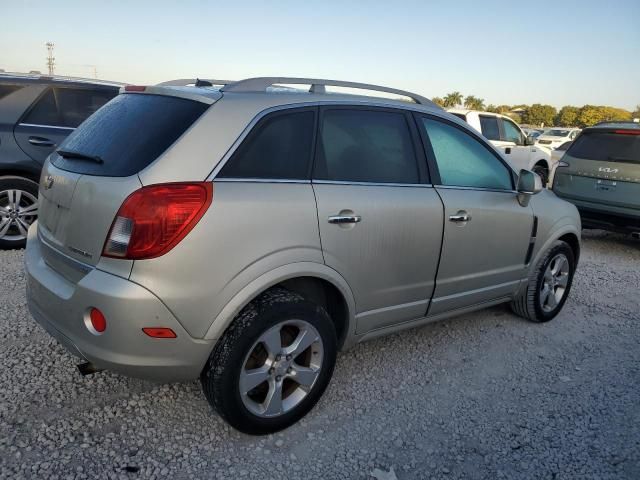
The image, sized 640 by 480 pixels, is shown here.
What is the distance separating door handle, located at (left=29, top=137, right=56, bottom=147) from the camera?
5484 mm

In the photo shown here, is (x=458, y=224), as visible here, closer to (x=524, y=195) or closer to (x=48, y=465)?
(x=524, y=195)

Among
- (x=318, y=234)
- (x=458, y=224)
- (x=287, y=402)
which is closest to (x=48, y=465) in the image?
(x=287, y=402)

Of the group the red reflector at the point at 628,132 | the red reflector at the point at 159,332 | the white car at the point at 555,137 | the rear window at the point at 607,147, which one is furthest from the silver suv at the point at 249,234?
the white car at the point at 555,137

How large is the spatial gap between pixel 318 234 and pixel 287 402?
0.89m

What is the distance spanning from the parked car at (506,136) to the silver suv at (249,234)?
7.72 metres

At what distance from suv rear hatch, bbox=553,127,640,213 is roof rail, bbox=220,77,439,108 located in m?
4.42

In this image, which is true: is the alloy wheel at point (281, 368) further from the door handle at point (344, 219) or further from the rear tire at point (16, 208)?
the rear tire at point (16, 208)

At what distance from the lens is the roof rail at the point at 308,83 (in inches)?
111

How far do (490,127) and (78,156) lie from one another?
9900 millimetres

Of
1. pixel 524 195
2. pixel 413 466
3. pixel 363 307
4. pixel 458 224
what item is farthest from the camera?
pixel 524 195

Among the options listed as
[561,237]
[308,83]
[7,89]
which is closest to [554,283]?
[561,237]

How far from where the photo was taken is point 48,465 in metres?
2.38

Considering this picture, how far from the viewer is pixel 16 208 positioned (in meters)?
5.51

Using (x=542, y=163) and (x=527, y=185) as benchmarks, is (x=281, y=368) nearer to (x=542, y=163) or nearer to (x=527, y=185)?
(x=527, y=185)
